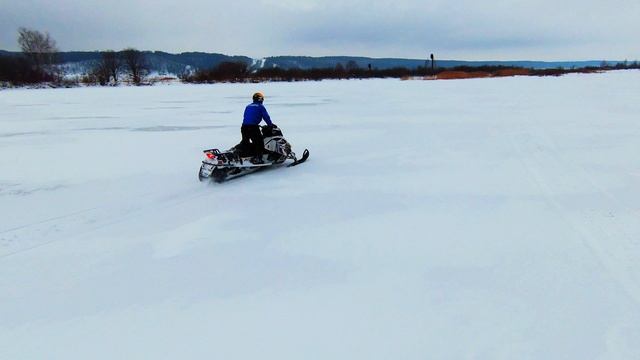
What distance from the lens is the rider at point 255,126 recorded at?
21.8 feet

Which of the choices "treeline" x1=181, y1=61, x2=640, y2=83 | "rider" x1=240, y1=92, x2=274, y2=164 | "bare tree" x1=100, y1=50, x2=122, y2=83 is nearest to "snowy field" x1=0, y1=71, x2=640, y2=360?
"rider" x1=240, y1=92, x2=274, y2=164

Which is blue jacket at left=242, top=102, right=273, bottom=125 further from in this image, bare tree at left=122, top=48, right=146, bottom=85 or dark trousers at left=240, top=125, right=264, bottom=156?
bare tree at left=122, top=48, right=146, bottom=85

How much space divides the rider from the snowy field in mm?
374

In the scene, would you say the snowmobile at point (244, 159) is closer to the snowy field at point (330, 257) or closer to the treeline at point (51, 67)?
the snowy field at point (330, 257)

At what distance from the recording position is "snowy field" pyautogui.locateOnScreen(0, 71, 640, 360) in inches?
105

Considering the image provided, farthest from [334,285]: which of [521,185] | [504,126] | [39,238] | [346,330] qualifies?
[504,126]

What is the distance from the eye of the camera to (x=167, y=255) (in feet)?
12.6

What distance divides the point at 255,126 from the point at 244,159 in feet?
1.81

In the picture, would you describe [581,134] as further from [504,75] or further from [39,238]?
[504,75]

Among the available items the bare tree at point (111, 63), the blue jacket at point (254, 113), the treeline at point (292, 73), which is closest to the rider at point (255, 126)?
the blue jacket at point (254, 113)

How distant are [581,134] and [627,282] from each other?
23.0 feet

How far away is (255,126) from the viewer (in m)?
6.70

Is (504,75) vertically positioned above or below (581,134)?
above

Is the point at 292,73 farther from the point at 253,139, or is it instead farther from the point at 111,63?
the point at 253,139
